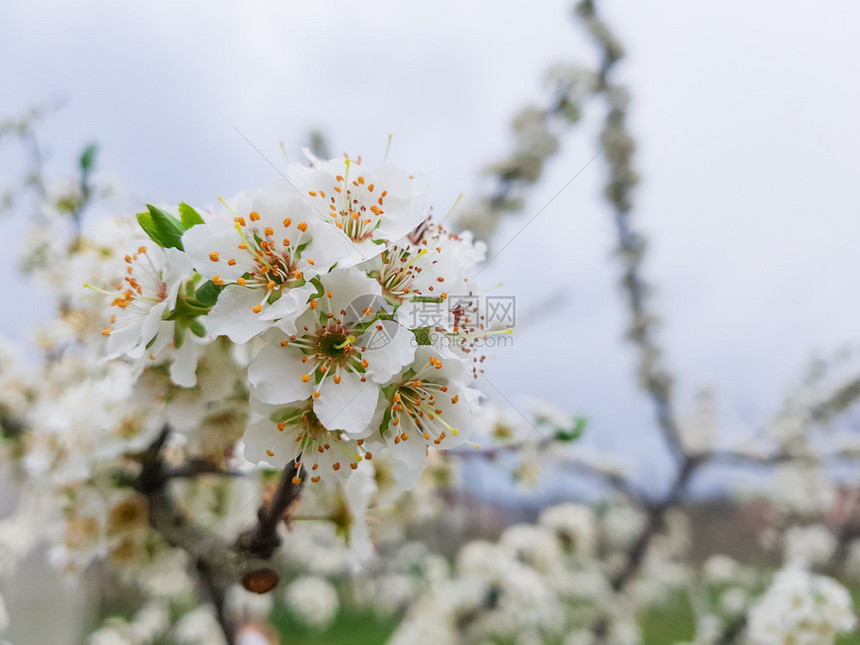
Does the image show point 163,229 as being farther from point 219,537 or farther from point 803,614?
point 803,614

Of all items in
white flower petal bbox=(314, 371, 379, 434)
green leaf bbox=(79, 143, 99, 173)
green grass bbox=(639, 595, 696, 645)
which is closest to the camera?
white flower petal bbox=(314, 371, 379, 434)

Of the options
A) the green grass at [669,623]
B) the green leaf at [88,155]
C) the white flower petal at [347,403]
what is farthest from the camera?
the green grass at [669,623]

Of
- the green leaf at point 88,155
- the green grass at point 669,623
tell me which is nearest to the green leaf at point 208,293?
the green leaf at point 88,155

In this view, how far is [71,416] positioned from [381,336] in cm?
41

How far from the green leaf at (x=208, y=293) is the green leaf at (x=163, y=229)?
0.09 feet

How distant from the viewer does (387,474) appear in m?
0.61

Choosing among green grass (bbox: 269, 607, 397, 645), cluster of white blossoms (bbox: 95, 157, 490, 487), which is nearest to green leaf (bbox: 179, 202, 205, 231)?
cluster of white blossoms (bbox: 95, 157, 490, 487)

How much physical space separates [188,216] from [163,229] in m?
0.02

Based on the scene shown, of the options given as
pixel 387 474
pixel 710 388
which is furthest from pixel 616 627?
pixel 387 474

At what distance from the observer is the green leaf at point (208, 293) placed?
A: 1.08 ft

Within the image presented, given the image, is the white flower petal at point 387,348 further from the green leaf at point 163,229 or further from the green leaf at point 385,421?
the green leaf at point 163,229

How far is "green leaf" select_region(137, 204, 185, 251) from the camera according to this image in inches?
12.4

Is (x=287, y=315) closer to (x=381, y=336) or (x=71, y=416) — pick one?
(x=381, y=336)

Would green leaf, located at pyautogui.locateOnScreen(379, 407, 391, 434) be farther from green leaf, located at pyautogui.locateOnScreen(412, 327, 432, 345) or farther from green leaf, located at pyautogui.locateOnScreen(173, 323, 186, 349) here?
green leaf, located at pyautogui.locateOnScreen(173, 323, 186, 349)
